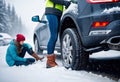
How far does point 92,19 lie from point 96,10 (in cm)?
15

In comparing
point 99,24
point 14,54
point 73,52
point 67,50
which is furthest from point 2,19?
point 99,24

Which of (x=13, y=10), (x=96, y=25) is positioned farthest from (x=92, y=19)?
(x=13, y=10)

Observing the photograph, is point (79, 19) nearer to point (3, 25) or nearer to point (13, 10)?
point (3, 25)

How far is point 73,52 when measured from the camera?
4973 millimetres

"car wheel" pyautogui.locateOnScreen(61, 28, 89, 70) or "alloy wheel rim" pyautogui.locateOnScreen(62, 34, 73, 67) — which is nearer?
"car wheel" pyautogui.locateOnScreen(61, 28, 89, 70)

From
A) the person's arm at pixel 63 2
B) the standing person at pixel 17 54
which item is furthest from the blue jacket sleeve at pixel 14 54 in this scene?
the person's arm at pixel 63 2

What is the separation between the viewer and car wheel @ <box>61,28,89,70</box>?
4.92 metres

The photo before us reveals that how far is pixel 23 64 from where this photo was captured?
6227 millimetres

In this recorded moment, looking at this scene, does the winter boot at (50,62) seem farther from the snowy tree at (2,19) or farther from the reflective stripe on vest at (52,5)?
the snowy tree at (2,19)

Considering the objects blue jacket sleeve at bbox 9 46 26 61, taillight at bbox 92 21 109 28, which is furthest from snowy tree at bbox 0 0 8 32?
taillight at bbox 92 21 109 28

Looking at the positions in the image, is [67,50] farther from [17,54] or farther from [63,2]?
[17,54]

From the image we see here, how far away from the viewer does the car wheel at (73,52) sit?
492cm

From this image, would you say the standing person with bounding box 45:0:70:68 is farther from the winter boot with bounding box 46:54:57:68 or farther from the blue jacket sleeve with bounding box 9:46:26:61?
the blue jacket sleeve with bounding box 9:46:26:61

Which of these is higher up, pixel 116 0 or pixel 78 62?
pixel 116 0
